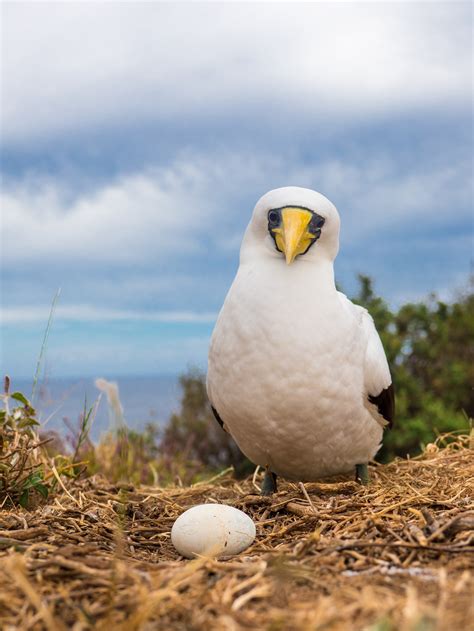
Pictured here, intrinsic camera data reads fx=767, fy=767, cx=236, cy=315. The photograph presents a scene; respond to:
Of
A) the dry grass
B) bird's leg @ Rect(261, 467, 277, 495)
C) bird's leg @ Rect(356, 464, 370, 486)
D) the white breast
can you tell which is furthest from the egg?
bird's leg @ Rect(356, 464, 370, 486)

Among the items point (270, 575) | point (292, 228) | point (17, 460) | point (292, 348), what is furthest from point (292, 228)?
point (17, 460)

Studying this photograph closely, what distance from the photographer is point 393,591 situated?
2.27 metres

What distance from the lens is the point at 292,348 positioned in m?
3.86

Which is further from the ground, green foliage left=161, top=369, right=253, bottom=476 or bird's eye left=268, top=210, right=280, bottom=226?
bird's eye left=268, top=210, right=280, bottom=226

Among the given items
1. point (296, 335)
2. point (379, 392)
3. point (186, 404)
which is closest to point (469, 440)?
point (379, 392)

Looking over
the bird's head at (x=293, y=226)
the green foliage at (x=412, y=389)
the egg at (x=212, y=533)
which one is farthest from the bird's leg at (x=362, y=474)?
the green foliage at (x=412, y=389)

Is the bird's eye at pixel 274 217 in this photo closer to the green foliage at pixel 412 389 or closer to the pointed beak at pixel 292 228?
the pointed beak at pixel 292 228

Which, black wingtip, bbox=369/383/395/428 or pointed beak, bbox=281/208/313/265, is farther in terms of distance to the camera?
black wingtip, bbox=369/383/395/428

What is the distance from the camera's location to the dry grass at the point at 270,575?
207cm

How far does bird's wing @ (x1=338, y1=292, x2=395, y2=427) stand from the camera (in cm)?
422

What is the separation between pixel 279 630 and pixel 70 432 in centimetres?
486

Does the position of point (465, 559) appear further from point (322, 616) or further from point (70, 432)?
point (70, 432)

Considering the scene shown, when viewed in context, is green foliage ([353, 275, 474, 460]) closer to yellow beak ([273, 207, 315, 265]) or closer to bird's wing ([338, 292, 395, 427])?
bird's wing ([338, 292, 395, 427])

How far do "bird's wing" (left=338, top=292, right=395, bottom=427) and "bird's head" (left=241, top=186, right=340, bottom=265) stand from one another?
376mm
